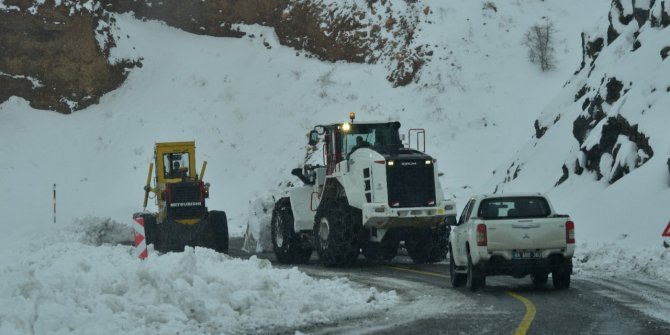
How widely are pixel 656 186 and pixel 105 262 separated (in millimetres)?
14072

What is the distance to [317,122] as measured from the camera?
151 feet

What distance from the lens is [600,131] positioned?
94.7 feet

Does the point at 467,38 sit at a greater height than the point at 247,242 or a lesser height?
greater

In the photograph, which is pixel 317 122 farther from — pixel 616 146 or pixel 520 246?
pixel 520 246

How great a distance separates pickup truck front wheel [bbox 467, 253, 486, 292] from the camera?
16625mm

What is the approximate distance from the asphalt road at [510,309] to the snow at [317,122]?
3455 mm

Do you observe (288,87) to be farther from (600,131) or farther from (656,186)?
(656,186)

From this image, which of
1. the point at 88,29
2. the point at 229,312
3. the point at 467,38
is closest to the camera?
the point at 229,312

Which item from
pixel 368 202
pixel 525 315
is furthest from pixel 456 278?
pixel 368 202

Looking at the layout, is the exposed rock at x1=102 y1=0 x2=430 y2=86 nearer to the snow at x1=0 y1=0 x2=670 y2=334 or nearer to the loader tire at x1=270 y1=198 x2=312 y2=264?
the snow at x1=0 y1=0 x2=670 y2=334

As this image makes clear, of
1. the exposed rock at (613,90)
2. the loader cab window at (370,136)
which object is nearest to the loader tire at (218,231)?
the loader cab window at (370,136)

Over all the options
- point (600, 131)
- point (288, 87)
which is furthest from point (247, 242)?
point (288, 87)

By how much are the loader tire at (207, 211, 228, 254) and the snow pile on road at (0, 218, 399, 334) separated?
9.77 m

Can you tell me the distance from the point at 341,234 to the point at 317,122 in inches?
941
